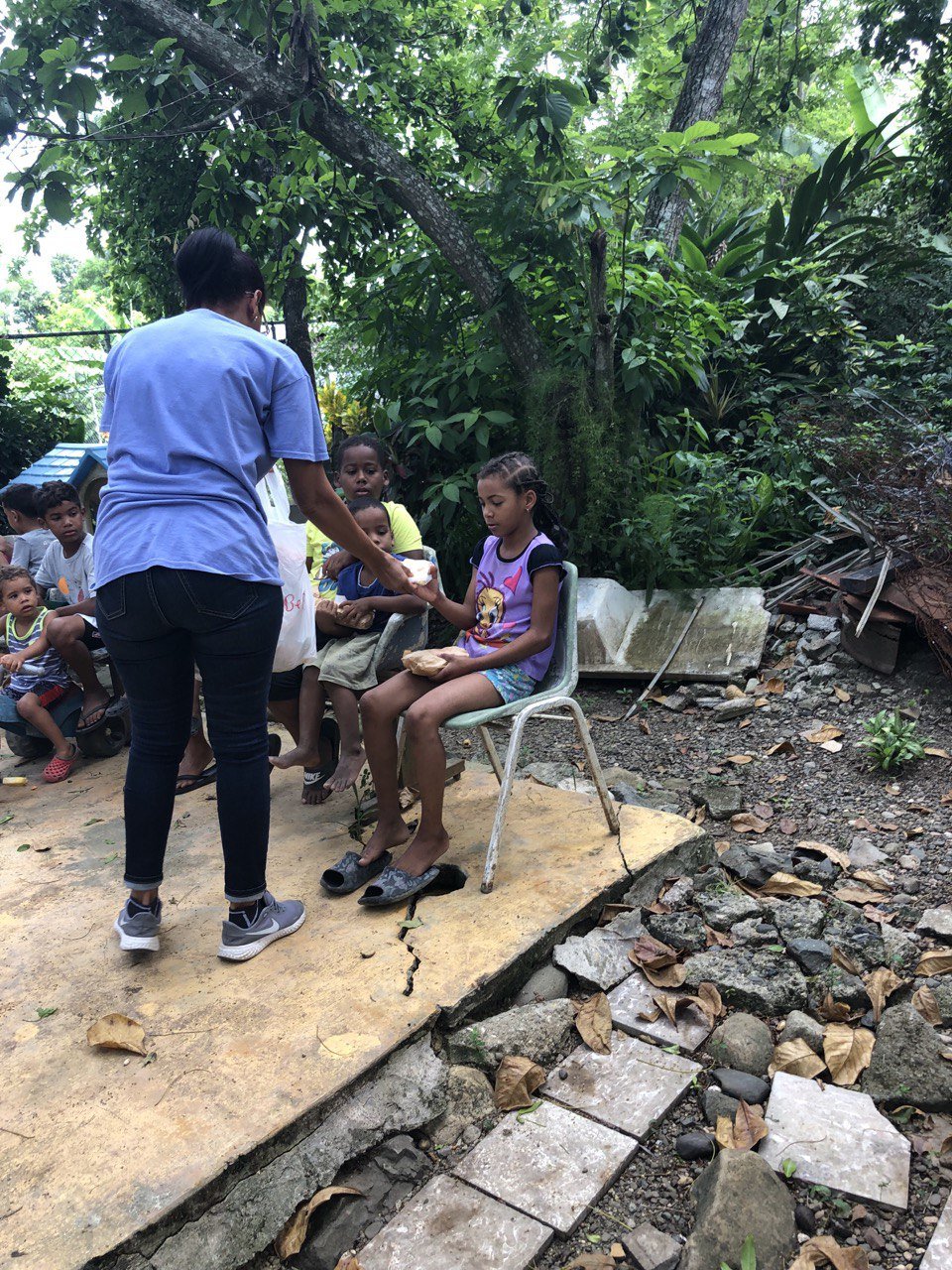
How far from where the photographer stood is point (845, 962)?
2.36m

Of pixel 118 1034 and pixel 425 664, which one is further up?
pixel 425 664

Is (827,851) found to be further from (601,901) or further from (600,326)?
(600,326)

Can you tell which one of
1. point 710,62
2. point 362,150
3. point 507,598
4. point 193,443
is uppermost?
point 710,62

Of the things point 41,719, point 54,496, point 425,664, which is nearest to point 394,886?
point 425,664

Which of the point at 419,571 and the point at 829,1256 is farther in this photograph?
the point at 419,571

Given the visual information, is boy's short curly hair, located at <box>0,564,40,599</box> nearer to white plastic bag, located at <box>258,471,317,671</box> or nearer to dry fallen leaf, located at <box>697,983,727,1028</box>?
white plastic bag, located at <box>258,471,317,671</box>

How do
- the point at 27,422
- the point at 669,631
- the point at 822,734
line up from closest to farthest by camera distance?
the point at 822,734
the point at 669,631
the point at 27,422

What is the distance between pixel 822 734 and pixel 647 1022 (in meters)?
2.10

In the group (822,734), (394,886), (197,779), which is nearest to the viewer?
(394,886)

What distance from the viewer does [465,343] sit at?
228 inches

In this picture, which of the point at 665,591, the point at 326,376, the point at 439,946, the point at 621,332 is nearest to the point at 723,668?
the point at 665,591

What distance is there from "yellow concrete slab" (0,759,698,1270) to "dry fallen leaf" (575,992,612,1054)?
0.20m

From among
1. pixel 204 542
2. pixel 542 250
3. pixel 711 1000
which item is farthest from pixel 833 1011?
pixel 542 250

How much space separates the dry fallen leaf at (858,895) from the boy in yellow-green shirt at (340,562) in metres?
1.75
